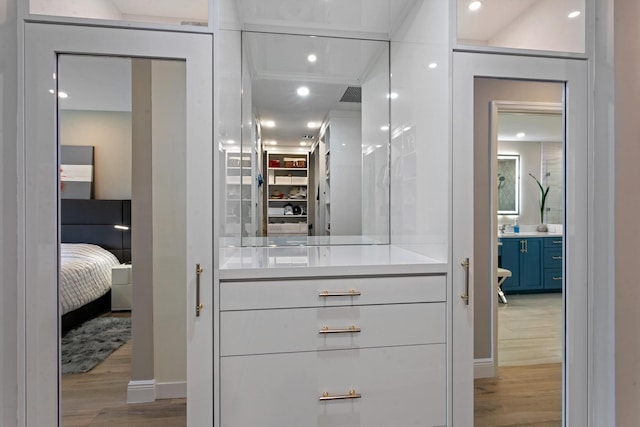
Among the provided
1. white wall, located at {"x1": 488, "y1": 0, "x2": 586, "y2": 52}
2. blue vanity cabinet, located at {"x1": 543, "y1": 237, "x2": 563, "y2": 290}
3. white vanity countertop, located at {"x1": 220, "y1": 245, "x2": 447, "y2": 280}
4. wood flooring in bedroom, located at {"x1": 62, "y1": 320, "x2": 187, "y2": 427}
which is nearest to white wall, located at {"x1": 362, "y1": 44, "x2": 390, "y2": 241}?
white vanity countertop, located at {"x1": 220, "y1": 245, "x2": 447, "y2": 280}

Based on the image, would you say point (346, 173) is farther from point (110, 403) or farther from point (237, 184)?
point (110, 403)

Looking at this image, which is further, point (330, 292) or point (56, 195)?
point (330, 292)

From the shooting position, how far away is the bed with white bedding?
3.99 ft

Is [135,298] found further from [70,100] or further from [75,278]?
[70,100]

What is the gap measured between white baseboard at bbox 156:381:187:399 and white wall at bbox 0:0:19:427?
487mm

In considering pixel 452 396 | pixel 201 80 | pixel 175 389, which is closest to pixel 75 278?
pixel 175 389

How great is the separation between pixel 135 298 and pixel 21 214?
0.51 metres

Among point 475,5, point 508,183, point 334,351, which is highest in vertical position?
point 475,5

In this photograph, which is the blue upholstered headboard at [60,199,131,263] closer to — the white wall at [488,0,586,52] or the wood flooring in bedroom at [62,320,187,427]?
the wood flooring in bedroom at [62,320,187,427]

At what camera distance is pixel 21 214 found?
1.16 meters

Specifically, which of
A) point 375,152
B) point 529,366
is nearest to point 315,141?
point 375,152

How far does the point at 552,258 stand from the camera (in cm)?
149

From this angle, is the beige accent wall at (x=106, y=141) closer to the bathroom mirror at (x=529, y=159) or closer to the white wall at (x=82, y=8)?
the white wall at (x=82, y=8)

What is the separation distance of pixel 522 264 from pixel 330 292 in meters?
0.94
